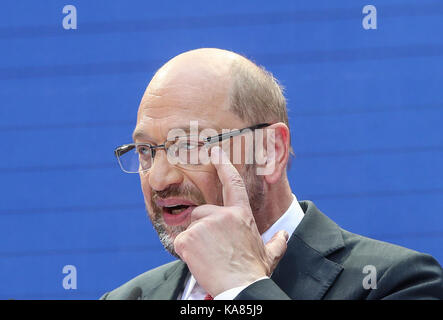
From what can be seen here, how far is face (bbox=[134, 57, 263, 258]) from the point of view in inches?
86.9

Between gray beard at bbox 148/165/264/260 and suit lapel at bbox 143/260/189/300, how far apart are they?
0.75 feet

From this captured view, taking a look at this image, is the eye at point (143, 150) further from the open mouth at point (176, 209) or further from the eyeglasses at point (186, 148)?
the open mouth at point (176, 209)

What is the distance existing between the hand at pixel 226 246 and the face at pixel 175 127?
0.61 ft

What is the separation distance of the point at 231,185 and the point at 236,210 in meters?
0.10

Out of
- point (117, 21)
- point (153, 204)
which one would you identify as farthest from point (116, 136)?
point (153, 204)

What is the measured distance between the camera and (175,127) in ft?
7.30

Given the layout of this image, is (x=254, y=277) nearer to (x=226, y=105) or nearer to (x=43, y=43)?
(x=226, y=105)

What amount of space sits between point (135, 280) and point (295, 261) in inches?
31.8

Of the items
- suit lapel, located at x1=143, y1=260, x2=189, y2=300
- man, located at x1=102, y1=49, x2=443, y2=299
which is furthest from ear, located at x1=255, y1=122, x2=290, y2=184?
suit lapel, located at x1=143, y1=260, x2=189, y2=300

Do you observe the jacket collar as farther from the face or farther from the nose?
the nose

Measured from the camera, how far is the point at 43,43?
11.3ft

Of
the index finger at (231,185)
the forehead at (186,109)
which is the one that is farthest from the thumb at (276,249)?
the forehead at (186,109)

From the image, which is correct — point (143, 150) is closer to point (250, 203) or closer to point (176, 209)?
point (176, 209)

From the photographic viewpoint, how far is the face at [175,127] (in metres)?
2.21
